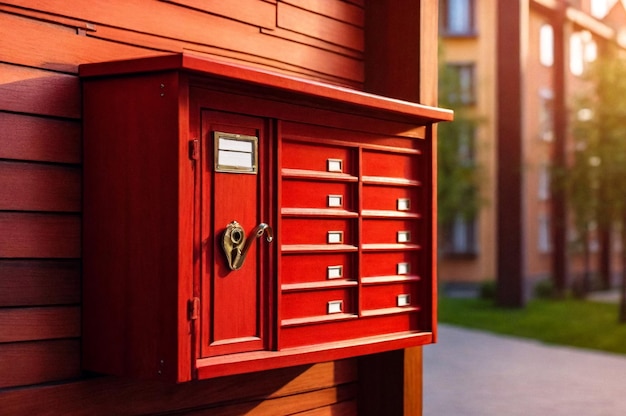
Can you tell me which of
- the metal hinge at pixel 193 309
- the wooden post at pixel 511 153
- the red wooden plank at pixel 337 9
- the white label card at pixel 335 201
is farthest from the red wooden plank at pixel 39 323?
the wooden post at pixel 511 153

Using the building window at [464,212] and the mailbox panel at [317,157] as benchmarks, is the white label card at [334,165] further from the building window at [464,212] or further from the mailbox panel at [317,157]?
the building window at [464,212]

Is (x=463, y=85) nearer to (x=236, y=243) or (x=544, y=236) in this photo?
(x=544, y=236)

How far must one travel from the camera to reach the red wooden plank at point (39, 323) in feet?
12.2

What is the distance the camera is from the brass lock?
3.86 meters

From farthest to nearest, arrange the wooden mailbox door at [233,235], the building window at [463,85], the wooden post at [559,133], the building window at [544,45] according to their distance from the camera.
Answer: the building window at [544,45]
the building window at [463,85]
the wooden post at [559,133]
the wooden mailbox door at [233,235]

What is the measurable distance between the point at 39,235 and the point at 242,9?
156 centimetres

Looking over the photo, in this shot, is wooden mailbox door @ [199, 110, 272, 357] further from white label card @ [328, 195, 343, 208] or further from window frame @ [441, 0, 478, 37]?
window frame @ [441, 0, 478, 37]

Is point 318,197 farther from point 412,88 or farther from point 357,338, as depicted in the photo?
point 412,88

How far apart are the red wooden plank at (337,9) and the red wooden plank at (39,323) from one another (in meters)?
2.00

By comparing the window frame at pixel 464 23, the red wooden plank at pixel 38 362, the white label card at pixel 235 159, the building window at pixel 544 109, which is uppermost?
the window frame at pixel 464 23

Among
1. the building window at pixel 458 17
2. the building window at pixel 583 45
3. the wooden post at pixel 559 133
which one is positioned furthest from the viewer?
the building window at pixel 458 17

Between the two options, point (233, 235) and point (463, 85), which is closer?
point (233, 235)

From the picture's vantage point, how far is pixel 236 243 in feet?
12.8

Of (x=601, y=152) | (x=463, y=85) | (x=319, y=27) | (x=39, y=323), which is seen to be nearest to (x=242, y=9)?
(x=319, y=27)
